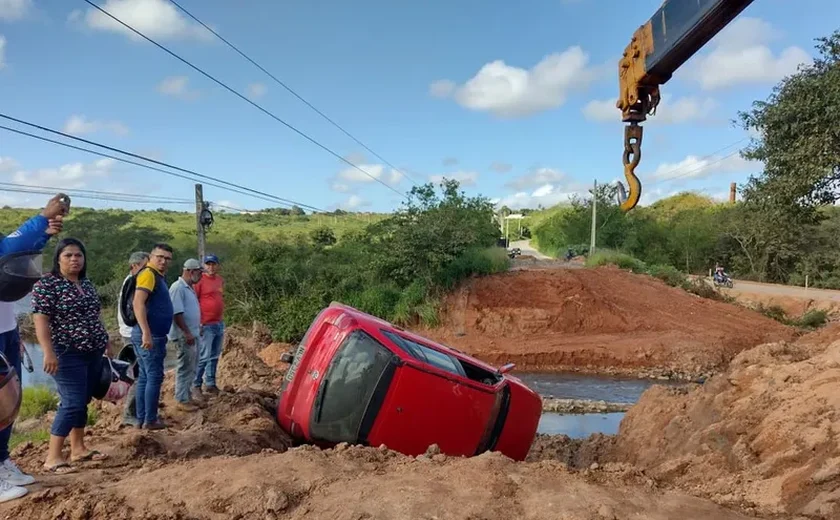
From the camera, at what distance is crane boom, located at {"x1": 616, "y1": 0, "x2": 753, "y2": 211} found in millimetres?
4141

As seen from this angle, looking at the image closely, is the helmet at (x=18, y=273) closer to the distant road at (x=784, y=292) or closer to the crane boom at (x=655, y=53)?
the crane boom at (x=655, y=53)

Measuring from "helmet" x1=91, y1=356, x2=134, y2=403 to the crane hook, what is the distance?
412cm

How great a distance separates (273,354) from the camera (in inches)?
655

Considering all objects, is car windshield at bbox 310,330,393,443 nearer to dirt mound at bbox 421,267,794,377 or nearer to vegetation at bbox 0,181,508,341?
dirt mound at bbox 421,267,794,377

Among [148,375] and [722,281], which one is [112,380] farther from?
[722,281]

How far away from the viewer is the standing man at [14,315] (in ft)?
11.6

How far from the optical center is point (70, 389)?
14.0ft

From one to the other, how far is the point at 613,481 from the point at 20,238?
382 centimetres

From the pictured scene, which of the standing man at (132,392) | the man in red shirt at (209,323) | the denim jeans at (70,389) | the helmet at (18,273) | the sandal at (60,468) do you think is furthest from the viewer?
the man in red shirt at (209,323)

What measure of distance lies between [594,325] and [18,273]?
738 inches

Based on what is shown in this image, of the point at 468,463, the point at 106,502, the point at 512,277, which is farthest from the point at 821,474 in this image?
the point at 512,277

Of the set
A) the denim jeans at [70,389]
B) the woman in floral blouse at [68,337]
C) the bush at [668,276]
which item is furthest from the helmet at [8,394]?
the bush at [668,276]

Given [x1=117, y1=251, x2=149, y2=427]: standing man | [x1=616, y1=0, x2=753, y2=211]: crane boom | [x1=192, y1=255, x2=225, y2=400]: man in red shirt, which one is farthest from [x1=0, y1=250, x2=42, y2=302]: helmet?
[x1=616, y1=0, x2=753, y2=211]: crane boom

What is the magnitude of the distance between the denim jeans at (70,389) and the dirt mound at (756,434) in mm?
4240
